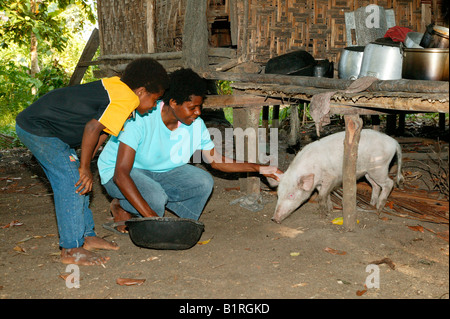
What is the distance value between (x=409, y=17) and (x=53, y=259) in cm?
525

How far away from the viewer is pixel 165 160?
14.6ft

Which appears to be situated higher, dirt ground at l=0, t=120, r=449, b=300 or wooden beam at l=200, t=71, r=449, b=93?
wooden beam at l=200, t=71, r=449, b=93

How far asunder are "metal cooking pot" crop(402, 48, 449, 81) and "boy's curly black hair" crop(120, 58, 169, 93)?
1936 mm

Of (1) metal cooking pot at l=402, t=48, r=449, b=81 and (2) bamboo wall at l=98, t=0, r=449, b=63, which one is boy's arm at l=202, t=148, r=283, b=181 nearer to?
(1) metal cooking pot at l=402, t=48, r=449, b=81

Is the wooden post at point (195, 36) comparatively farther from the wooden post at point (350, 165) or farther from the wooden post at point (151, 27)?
the wooden post at point (350, 165)

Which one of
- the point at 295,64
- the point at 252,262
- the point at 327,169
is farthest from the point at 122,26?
the point at 252,262

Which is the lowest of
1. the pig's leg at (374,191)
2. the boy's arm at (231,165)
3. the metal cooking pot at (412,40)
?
the pig's leg at (374,191)

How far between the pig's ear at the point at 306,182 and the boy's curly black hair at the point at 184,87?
1706mm

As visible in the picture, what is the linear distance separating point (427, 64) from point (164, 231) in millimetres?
2433

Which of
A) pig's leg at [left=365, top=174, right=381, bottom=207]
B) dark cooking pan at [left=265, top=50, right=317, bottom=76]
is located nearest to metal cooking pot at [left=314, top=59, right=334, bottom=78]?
Result: dark cooking pan at [left=265, top=50, right=317, bottom=76]

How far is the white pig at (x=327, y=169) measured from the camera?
5.07 meters

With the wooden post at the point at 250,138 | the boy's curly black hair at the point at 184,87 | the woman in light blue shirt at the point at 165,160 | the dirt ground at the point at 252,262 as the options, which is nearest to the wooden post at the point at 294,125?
the wooden post at the point at 250,138

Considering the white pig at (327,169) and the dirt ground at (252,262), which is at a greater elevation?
the white pig at (327,169)

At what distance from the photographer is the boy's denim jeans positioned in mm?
3492
